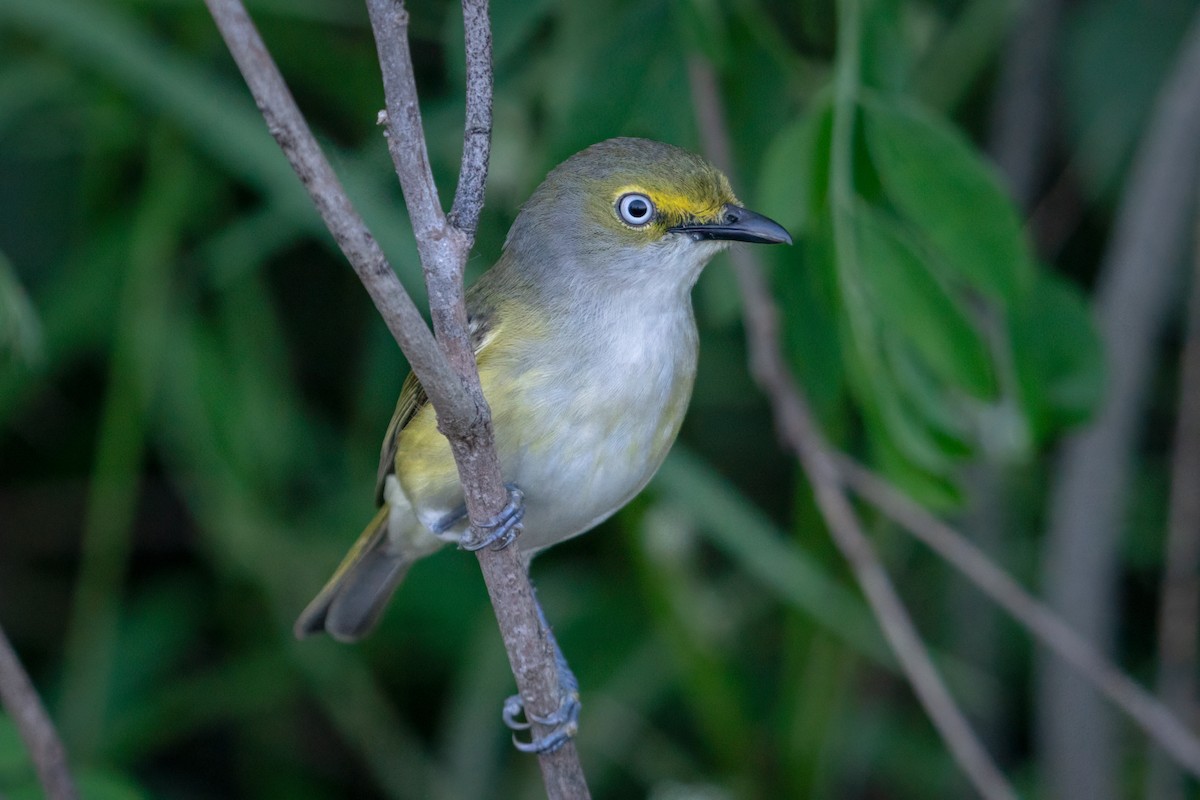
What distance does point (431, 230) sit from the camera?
1.70 meters

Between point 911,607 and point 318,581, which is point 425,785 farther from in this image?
point 911,607

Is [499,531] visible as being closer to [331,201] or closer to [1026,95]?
[331,201]

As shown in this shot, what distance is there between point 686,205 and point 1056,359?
0.89 meters

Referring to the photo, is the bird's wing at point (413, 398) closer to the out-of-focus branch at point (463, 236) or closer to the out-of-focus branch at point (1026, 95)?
the out-of-focus branch at point (463, 236)

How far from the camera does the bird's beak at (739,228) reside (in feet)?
8.16

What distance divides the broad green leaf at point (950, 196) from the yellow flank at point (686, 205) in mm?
303

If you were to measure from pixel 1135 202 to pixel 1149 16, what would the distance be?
23.4 inches

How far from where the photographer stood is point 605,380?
2.53 metres

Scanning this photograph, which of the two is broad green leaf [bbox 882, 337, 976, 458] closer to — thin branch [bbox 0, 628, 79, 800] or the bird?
the bird

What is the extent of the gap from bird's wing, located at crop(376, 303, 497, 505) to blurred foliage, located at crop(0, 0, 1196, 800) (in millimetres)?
487

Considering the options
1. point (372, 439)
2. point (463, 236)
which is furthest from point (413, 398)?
point (372, 439)

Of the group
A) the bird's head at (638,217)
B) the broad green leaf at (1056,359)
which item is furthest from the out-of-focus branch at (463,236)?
the broad green leaf at (1056,359)

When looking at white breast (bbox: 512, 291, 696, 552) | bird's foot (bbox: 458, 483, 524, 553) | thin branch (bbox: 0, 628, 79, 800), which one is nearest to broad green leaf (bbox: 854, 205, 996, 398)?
white breast (bbox: 512, 291, 696, 552)

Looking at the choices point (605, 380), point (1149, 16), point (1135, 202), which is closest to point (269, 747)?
A: point (605, 380)
